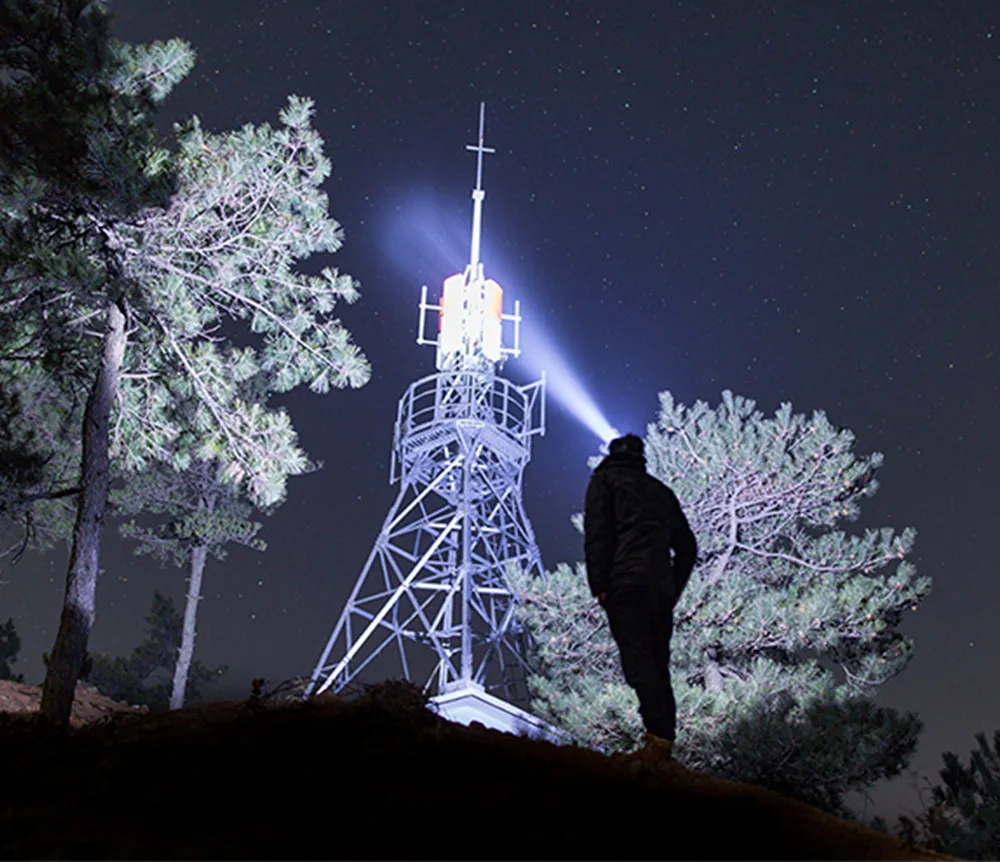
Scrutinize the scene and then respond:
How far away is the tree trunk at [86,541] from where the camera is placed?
7.63m

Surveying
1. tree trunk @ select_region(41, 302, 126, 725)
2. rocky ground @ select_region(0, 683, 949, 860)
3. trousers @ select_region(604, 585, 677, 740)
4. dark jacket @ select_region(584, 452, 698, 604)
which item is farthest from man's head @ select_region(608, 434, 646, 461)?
tree trunk @ select_region(41, 302, 126, 725)

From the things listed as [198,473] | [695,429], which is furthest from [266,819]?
[198,473]

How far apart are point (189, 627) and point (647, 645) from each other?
16.0 m

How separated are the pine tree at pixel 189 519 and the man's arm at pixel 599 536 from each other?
1518cm

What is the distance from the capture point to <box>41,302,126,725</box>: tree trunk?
301 inches

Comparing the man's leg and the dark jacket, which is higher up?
the dark jacket

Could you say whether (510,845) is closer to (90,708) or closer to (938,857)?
(938,857)

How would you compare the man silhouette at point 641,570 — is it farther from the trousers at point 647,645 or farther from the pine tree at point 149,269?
the pine tree at point 149,269

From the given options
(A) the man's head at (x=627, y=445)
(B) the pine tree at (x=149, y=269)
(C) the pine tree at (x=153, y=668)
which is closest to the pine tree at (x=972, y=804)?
(A) the man's head at (x=627, y=445)

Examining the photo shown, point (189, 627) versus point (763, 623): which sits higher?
point (189, 627)

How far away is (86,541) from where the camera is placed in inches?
321

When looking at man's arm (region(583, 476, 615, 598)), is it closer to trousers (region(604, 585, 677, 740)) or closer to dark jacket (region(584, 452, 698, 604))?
dark jacket (region(584, 452, 698, 604))

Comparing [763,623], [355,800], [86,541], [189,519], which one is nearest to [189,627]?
[189,519]

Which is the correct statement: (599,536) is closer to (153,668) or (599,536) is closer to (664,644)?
(664,644)
